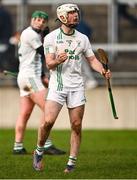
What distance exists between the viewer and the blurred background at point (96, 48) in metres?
22.8

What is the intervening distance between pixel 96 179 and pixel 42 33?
15.0ft

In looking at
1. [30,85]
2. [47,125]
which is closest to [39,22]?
[30,85]

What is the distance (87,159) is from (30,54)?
7.14 ft

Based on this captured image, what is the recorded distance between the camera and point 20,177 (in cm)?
1258

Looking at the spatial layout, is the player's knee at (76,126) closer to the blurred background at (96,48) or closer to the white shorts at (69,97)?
the white shorts at (69,97)

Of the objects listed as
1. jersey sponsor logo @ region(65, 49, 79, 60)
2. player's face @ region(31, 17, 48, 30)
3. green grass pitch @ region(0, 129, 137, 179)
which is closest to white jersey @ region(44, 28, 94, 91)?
jersey sponsor logo @ region(65, 49, 79, 60)

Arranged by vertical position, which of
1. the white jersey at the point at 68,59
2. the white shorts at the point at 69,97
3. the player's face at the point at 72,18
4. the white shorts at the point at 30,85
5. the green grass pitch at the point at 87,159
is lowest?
the green grass pitch at the point at 87,159

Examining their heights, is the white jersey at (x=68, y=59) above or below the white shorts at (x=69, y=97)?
above

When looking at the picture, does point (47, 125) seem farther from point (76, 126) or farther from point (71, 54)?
point (71, 54)

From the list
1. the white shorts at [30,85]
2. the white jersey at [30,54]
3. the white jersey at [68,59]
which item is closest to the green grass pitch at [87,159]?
the white shorts at [30,85]

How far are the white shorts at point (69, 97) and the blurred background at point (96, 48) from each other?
9.20 metres

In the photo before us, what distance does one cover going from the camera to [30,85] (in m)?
16.4

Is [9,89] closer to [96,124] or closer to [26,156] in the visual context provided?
[96,124]

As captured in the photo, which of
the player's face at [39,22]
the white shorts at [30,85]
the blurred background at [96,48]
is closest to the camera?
the player's face at [39,22]
